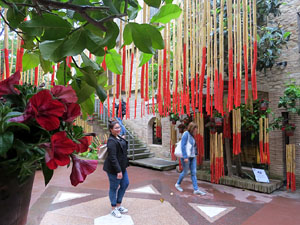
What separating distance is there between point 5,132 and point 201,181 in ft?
17.1

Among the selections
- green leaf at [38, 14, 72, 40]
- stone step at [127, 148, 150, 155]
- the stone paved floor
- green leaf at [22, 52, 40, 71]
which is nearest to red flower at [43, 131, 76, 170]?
green leaf at [38, 14, 72, 40]

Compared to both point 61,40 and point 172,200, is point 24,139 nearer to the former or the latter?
point 61,40

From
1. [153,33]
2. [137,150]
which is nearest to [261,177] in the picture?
[137,150]

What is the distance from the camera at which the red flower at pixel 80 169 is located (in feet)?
1.33

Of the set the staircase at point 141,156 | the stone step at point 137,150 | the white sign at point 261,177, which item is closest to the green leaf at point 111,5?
the white sign at point 261,177

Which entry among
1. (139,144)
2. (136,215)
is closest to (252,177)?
(136,215)

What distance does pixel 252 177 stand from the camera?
4844 millimetres

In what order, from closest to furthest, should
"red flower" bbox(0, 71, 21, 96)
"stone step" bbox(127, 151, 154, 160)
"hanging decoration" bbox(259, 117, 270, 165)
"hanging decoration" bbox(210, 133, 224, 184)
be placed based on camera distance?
"red flower" bbox(0, 71, 21, 96)
"hanging decoration" bbox(259, 117, 270, 165)
"hanging decoration" bbox(210, 133, 224, 184)
"stone step" bbox(127, 151, 154, 160)

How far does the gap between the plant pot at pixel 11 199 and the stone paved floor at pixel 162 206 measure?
264cm

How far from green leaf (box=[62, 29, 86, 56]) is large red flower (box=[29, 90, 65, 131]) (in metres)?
0.16

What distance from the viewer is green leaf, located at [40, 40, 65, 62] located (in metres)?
0.46

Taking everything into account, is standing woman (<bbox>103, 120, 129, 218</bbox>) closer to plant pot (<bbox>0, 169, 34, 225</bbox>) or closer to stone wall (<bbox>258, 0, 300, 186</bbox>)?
plant pot (<bbox>0, 169, 34, 225</bbox>)

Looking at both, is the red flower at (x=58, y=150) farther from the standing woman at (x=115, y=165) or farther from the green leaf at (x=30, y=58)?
the standing woman at (x=115, y=165)

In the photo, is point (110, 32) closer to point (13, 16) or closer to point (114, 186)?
point (13, 16)
